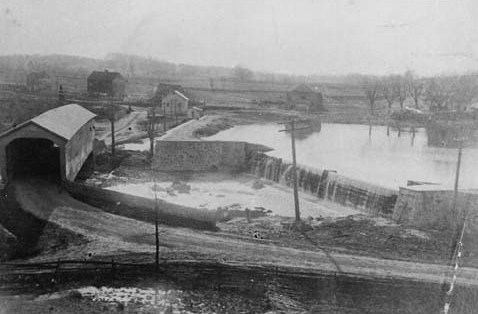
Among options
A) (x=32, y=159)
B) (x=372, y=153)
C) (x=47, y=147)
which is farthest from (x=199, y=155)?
(x=372, y=153)

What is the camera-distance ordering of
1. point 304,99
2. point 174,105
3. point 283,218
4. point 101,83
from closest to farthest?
1. point 283,218
2. point 174,105
3. point 101,83
4. point 304,99

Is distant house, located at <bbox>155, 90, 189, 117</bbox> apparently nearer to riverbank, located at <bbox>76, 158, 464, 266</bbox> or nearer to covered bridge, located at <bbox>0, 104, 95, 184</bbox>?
riverbank, located at <bbox>76, 158, 464, 266</bbox>

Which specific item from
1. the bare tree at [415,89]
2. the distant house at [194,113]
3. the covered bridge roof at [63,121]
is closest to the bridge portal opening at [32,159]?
the covered bridge roof at [63,121]

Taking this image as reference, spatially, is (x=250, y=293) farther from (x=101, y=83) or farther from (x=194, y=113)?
(x=101, y=83)

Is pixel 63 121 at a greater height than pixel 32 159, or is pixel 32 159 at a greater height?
pixel 63 121

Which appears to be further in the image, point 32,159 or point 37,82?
point 37,82

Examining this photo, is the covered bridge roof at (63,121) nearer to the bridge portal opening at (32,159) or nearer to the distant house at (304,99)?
the bridge portal opening at (32,159)

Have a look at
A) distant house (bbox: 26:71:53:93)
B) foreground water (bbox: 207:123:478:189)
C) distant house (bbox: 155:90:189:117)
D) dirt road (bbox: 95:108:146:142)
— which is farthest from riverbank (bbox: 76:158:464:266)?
distant house (bbox: 26:71:53:93)
